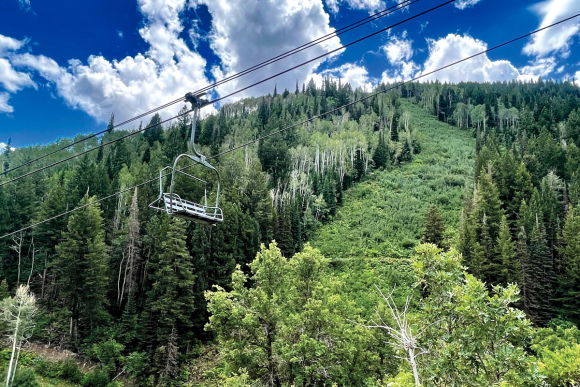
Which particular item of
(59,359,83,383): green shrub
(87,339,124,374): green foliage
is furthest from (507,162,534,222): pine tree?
(59,359,83,383): green shrub

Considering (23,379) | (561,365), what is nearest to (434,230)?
(561,365)

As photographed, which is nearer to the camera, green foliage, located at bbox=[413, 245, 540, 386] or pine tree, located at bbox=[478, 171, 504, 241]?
green foliage, located at bbox=[413, 245, 540, 386]

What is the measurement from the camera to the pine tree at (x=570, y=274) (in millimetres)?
34188

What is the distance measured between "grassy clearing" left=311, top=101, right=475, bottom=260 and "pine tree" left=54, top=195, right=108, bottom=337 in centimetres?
2720

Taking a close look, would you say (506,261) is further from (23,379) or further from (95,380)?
(23,379)

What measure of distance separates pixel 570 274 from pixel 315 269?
34.0 metres

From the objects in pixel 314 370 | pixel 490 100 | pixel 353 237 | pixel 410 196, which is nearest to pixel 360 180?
pixel 410 196

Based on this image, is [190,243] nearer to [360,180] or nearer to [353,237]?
[353,237]

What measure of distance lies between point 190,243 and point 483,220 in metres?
35.3

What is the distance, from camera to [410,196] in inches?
2549

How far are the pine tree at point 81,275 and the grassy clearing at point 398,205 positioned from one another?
27200 millimetres

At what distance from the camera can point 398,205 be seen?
61062 millimetres

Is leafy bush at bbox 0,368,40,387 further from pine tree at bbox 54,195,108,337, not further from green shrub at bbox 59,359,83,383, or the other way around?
pine tree at bbox 54,195,108,337

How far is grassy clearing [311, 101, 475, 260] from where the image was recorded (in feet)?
160
